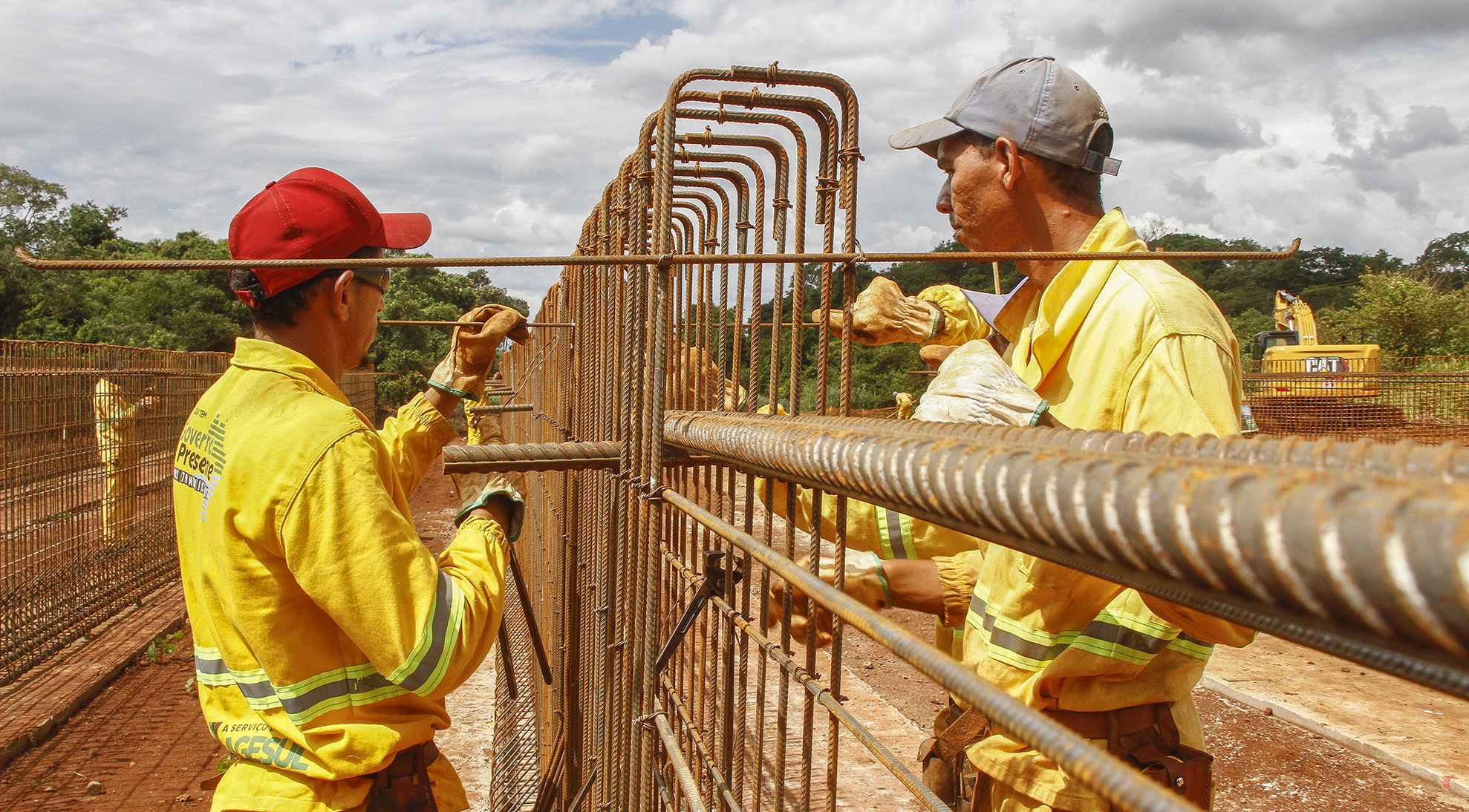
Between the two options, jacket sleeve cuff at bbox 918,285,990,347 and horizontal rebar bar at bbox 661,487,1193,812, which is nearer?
horizontal rebar bar at bbox 661,487,1193,812

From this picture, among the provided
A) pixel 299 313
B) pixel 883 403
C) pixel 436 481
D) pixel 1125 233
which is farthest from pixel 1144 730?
pixel 883 403

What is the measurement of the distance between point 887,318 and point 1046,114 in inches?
25.2

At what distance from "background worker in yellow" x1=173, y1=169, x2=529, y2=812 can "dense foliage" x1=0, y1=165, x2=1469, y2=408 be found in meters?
11.8

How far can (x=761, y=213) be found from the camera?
2.50m

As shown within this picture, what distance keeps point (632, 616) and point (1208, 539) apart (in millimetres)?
1630

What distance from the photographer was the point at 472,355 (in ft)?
9.02

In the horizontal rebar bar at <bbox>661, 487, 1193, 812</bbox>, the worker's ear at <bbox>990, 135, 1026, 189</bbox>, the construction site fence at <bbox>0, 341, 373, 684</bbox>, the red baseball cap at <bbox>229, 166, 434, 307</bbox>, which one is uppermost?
the worker's ear at <bbox>990, 135, 1026, 189</bbox>

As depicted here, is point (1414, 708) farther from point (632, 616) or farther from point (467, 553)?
point (467, 553)

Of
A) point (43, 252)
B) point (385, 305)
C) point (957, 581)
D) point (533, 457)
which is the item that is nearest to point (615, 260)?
point (533, 457)

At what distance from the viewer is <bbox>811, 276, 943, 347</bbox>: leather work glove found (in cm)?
234

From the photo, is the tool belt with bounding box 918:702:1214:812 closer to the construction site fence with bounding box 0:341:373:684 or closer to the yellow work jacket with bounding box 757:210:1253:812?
the yellow work jacket with bounding box 757:210:1253:812

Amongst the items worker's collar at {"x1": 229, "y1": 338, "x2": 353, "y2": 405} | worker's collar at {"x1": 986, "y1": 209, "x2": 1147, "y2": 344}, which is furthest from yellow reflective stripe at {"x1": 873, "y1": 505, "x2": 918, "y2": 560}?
worker's collar at {"x1": 229, "y1": 338, "x2": 353, "y2": 405}

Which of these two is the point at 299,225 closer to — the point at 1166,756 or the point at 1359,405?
the point at 1166,756

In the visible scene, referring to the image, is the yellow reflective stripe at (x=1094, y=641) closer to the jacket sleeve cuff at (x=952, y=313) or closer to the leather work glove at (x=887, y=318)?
the leather work glove at (x=887, y=318)
